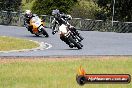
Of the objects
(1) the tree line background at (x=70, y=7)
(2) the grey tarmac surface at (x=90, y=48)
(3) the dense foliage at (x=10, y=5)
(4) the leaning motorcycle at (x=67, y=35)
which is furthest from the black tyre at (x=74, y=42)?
(3) the dense foliage at (x=10, y=5)

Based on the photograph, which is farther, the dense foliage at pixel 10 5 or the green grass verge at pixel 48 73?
the dense foliage at pixel 10 5

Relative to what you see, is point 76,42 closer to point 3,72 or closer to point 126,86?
point 3,72

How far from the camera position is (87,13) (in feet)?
162

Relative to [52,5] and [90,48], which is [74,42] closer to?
[90,48]

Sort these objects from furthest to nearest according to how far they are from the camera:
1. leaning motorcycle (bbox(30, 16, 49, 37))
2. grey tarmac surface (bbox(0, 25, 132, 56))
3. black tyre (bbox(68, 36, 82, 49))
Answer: leaning motorcycle (bbox(30, 16, 49, 37)) < black tyre (bbox(68, 36, 82, 49)) < grey tarmac surface (bbox(0, 25, 132, 56))

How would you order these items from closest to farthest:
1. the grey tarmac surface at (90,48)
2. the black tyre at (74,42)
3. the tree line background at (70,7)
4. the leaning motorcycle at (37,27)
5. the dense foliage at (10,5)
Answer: the grey tarmac surface at (90,48) < the black tyre at (74,42) < the leaning motorcycle at (37,27) < the dense foliage at (10,5) < the tree line background at (70,7)

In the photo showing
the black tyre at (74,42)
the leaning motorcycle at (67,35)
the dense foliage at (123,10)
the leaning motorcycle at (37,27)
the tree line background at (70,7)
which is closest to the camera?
the leaning motorcycle at (67,35)

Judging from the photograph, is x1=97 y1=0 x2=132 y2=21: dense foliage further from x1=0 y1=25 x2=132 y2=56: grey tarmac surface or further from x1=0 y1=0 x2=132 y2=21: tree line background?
x1=0 y1=25 x2=132 y2=56: grey tarmac surface

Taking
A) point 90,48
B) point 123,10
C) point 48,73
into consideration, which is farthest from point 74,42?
A: point 123,10

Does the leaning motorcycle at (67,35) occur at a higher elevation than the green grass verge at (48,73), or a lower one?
lower

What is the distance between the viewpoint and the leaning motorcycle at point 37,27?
26.2 metres

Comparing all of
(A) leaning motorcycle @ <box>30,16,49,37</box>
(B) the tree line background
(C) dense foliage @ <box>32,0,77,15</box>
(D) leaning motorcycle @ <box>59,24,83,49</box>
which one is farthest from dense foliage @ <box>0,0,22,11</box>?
(D) leaning motorcycle @ <box>59,24,83,49</box>

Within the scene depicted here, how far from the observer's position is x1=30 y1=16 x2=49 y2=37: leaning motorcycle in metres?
26.2

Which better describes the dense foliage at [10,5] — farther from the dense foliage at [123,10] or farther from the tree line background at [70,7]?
the dense foliage at [123,10]
